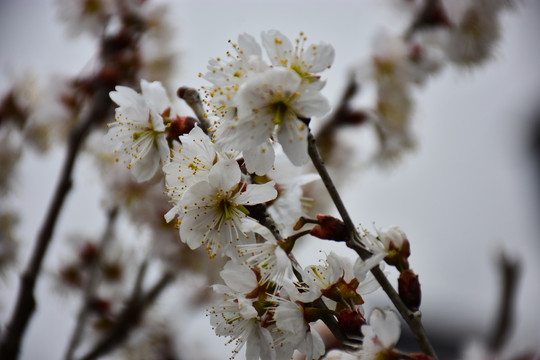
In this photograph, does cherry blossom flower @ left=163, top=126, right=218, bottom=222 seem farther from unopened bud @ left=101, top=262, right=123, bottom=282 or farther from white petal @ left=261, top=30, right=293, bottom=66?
unopened bud @ left=101, top=262, right=123, bottom=282

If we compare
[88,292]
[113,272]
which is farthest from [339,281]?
[113,272]

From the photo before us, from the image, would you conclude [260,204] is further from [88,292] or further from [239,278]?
[88,292]

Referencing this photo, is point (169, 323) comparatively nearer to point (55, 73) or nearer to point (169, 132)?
point (55, 73)

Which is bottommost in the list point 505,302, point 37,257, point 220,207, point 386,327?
point 505,302

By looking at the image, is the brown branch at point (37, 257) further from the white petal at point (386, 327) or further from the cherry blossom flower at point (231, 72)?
the white petal at point (386, 327)

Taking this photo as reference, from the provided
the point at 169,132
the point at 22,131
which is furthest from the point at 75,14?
the point at 169,132

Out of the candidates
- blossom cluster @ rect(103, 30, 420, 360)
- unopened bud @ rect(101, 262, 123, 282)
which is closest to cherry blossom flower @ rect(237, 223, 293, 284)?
blossom cluster @ rect(103, 30, 420, 360)
